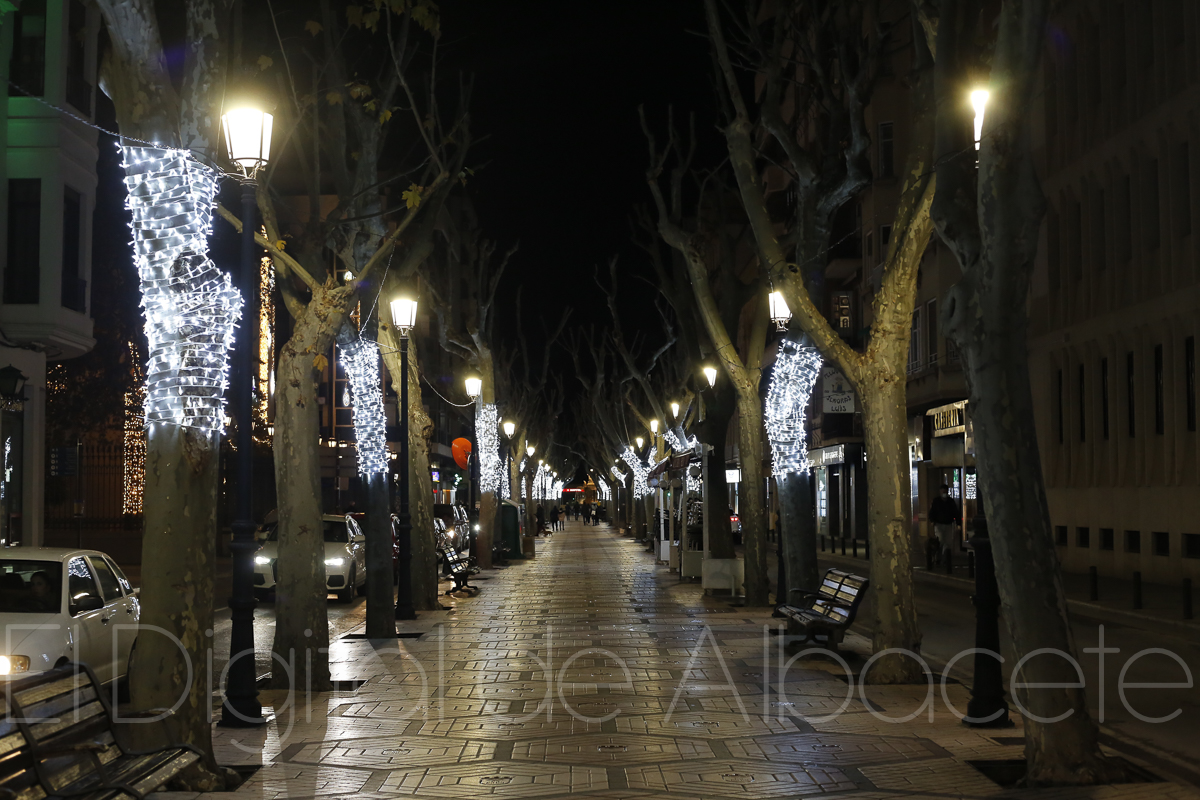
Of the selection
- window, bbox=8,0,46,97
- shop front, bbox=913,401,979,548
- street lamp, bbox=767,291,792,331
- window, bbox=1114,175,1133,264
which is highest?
window, bbox=8,0,46,97

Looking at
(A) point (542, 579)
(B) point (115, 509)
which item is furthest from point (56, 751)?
(B) point (115, 509)

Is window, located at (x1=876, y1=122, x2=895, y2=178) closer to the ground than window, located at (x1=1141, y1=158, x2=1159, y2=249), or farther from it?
farther from it

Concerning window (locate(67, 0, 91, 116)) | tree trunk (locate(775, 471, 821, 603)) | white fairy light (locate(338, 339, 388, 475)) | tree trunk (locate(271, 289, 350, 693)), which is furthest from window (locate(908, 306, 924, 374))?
tree trunk (locate(271, 289, 350, 693))

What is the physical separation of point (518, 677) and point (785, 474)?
21.6 ft

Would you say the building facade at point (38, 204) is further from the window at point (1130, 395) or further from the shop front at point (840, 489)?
the shop front at point (840, 489)

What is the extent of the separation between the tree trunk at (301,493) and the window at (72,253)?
42.7 feet

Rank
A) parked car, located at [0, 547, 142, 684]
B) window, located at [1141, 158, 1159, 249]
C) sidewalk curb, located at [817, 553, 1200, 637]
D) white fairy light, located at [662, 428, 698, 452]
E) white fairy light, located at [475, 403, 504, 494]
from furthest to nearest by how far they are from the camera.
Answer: white fairy light, located at [662, 428, 698, 452]
white fairy light, located at [475, 403, 504, 494]
window, located at [1141, 158, 1159, 249]
sidewalk curb, located at [817, 553, 1200, 637]
parked car, located at [0, 547, 142, 684]

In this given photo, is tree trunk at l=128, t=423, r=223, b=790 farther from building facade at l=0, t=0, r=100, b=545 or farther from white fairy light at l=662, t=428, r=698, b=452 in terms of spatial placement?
white fairy light at l=662, t=428, r=698, b=452

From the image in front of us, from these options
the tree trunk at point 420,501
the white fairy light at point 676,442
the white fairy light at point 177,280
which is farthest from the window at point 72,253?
the white fairy light at point 676,442

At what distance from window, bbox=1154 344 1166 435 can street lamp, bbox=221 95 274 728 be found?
22.1m

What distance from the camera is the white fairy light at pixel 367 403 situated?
696 inches

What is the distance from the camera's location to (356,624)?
790 inches

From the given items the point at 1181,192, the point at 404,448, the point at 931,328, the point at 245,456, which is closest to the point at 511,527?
the point at 931,328

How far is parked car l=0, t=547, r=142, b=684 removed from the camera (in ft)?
33.4
